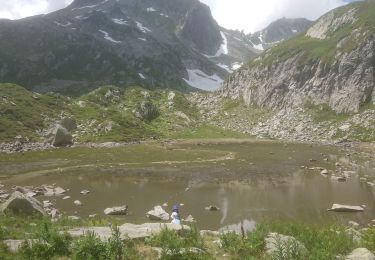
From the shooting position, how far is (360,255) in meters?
17.8

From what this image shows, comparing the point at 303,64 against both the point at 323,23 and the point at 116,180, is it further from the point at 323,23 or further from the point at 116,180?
the point at 116,180

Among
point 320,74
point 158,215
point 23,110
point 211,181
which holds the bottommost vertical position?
point 158,215

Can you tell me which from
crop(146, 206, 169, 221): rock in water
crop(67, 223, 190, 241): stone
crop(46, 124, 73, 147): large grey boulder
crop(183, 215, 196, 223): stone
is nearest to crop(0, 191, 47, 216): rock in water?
crop(67, 223, 190, 241): stone

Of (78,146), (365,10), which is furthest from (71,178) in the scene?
(365,10)

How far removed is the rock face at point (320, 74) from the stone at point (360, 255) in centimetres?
10550

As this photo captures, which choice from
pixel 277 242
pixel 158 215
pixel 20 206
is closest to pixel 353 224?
pixel 158 215

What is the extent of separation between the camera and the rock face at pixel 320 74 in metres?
122

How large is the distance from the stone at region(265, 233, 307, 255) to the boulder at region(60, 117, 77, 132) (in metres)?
94.1

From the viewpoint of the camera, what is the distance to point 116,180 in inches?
2021

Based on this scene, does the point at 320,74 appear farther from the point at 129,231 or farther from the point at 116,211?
the point at 129,231

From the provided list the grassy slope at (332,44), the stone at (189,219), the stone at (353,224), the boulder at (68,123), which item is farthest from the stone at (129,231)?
the grassy slope at (332,44)

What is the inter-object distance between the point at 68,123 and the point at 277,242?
98324mm

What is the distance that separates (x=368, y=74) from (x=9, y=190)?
4206 inches

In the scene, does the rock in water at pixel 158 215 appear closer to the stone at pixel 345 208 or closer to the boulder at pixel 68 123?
the stone at pixel 345 208
